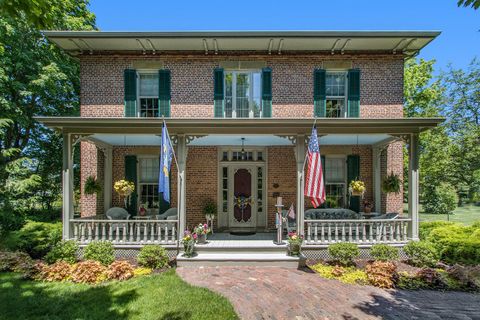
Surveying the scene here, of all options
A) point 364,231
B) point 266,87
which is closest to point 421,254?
point 364,231

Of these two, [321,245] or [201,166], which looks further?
[201,166]

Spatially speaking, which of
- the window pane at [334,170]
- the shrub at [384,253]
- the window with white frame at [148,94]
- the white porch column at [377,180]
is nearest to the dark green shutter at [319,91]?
the window pane at [334,170]

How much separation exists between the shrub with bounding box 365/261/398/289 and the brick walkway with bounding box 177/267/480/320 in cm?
26

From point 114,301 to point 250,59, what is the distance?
940 cm

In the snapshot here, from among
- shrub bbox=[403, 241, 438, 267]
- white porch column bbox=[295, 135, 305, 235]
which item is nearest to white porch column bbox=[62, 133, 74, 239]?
white porch column bbox=[295, 135, 305, 235]

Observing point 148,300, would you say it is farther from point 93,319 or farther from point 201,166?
point 201,166

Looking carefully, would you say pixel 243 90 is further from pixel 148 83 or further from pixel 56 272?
pixel 56 272

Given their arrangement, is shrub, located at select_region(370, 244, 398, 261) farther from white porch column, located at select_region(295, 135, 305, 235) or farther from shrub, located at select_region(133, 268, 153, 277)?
shrub, located at select_region(133, 268, 153, 277)

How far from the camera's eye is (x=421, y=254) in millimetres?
8141

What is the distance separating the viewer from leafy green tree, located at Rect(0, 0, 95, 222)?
42.2 ft

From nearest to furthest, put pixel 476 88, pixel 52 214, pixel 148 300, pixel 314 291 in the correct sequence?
pixel 148 300
pixel 314 291
pixel 52 214
pixel 476 88

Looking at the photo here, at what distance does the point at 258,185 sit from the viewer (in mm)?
11672

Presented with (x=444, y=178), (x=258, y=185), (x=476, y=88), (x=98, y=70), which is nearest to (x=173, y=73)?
(x=98, y=70)

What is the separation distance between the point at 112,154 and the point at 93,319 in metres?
7.58
